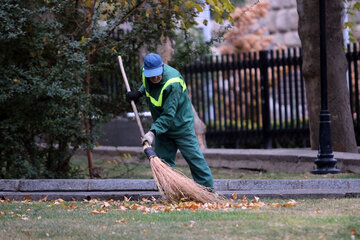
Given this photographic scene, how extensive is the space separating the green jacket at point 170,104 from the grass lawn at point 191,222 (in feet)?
2.94

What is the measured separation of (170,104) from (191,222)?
177cm

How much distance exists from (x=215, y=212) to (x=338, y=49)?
6.08 m

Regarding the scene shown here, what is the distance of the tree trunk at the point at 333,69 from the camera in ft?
38.5

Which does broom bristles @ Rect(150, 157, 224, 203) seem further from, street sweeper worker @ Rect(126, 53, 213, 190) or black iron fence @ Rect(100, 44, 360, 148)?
black iron fence @ Rect(100, 44, 360, 148)

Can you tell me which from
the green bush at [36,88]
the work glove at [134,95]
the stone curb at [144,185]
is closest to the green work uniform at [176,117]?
the work glove at [134,95]

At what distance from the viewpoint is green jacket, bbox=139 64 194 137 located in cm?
739

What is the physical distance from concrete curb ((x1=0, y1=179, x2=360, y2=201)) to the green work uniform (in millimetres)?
722

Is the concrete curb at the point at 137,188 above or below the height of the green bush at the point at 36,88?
below

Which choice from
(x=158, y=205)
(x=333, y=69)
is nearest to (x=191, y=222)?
(x=158, y=205)

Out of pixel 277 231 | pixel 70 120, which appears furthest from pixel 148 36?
pixel 277 231

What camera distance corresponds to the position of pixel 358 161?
10320 millimetres

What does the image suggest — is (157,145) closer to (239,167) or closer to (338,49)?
(239,167)

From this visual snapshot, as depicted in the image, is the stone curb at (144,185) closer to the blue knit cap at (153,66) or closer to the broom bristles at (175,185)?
the broom bristles at (175,185)

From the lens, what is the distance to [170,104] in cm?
738
